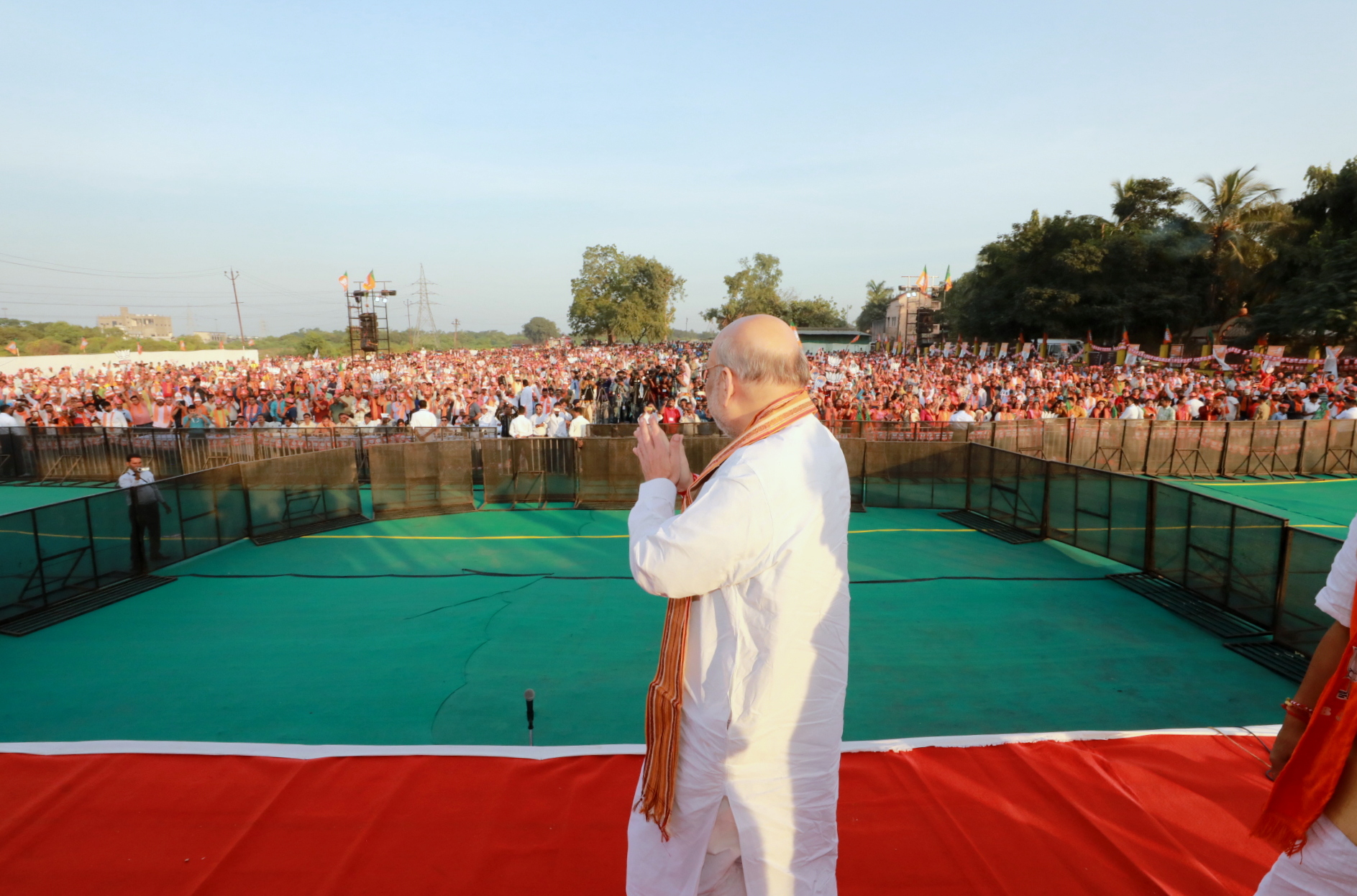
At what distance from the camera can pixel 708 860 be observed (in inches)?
75.9

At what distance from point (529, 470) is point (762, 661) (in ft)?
38.0

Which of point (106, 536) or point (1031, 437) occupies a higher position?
point (1031, 437)

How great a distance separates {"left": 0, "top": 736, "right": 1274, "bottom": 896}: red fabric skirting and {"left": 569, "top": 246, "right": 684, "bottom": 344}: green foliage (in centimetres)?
7503

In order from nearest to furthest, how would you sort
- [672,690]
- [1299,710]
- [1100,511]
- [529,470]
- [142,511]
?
1. [672,690]
2. [1299,710]
3. [142,511]
4. [1100,511]
5. [529,470]

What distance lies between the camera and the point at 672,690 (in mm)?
1895

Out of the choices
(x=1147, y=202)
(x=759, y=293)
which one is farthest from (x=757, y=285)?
(x=1147, y=202)

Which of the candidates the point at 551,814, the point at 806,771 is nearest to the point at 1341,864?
the point at 806,771

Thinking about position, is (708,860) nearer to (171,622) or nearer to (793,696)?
(793,696)

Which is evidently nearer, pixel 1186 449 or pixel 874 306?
pixel 1186 449

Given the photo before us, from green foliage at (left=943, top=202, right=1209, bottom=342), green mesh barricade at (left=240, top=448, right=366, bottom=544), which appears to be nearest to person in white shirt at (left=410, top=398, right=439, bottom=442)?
green mesh barricade at (left=240, top=448, right=366, bottom=544)

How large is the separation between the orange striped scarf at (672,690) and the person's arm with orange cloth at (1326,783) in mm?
1445

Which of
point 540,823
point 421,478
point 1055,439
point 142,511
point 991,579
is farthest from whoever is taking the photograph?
point 1055,439

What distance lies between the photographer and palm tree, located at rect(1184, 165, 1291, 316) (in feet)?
133

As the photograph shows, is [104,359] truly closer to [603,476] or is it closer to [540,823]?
[603,476]
